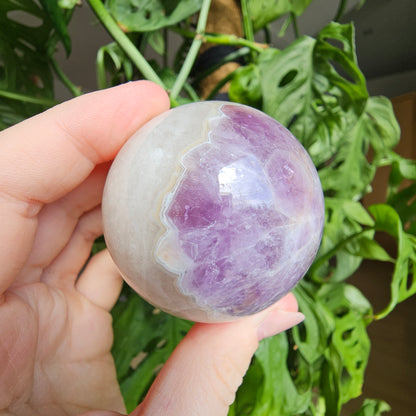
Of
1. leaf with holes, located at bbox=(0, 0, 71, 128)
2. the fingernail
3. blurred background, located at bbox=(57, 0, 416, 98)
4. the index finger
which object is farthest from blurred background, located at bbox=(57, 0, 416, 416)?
the fingernail

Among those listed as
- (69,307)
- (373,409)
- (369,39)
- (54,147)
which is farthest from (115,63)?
(369,39)

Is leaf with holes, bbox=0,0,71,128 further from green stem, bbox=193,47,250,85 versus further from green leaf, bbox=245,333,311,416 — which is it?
green leaf, bbox=245,333,311,416

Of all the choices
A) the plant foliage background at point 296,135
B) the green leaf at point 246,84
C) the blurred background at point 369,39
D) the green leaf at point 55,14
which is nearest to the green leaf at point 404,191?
the plant foliage background at point 296,135

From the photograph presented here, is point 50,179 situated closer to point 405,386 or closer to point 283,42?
point 405,386

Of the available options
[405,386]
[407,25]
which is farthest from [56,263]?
[407,25]

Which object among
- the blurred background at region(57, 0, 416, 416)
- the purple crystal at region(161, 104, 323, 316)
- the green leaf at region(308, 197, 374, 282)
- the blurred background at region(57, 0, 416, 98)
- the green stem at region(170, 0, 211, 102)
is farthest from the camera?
the blurred background at region(57, 0, 416, 98)
